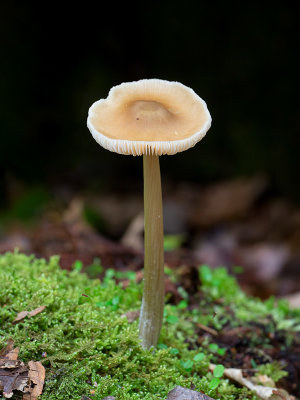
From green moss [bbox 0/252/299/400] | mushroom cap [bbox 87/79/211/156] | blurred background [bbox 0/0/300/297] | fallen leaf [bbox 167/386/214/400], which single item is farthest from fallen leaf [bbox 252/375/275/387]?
blurred background [bbox 0/0/300/297]

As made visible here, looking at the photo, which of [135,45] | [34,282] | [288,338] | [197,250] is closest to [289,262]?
[197,250]

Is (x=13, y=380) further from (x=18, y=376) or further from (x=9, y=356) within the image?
(x=9, y=356)

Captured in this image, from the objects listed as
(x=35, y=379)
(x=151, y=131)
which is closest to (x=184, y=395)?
(x=35, y=379)

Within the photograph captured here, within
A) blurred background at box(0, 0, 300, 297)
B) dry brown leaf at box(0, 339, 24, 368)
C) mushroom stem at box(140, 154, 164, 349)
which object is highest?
blurred background at box(0, 0, 300, 297)

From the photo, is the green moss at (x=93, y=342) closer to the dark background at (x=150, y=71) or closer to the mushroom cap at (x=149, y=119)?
the mushroom cap at (x=149, y=119)

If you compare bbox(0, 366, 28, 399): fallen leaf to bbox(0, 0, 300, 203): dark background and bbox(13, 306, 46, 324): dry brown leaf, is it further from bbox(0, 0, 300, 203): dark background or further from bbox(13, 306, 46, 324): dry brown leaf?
bbox(0, 0, 300, 203): dark background

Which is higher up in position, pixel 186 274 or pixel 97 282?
pixel 186 274

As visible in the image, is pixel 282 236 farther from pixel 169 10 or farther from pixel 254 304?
pixel 169 10

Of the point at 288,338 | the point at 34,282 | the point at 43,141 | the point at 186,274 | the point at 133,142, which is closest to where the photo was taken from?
the point at 133,142
